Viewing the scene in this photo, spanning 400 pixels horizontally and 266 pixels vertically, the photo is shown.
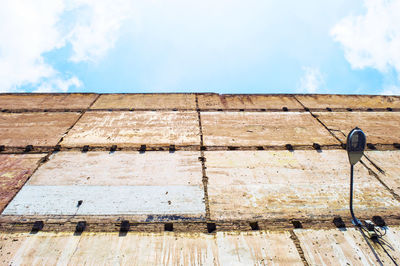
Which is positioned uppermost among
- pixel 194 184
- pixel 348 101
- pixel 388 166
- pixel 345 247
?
pixel 348 101

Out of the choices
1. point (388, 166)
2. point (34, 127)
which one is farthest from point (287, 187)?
point (34, 127)

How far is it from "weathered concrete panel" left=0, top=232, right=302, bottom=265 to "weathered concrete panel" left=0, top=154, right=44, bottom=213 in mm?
1014

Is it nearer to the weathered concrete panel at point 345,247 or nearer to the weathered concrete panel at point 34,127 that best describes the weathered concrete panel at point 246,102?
the weathered concrete panel at point 34,127

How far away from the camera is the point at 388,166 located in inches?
204

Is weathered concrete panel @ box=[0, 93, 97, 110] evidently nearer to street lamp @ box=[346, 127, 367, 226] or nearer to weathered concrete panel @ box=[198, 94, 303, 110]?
weathered concrete panel @ box=[198, 94, 303, 110]

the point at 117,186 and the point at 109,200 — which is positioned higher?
the point at 117,186

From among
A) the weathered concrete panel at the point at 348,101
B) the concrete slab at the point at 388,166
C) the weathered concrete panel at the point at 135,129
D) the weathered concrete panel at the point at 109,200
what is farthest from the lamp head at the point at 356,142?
the weathered concrete panel at the point at 348,101

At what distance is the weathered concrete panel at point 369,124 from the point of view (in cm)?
621

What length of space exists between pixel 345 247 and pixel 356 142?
1.55 meters

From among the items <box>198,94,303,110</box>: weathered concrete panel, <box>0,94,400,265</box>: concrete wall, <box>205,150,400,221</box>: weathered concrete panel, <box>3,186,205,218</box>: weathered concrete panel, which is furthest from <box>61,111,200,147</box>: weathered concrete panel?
<box>3,186,205,218</box>: weathered concrete panel

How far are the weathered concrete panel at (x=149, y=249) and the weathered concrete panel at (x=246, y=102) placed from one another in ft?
15.6

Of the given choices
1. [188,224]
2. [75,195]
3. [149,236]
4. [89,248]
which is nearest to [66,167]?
[75,195]

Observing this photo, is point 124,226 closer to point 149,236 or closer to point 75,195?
point 149,236

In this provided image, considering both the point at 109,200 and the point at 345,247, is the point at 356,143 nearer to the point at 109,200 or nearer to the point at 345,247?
the point at 345,247
